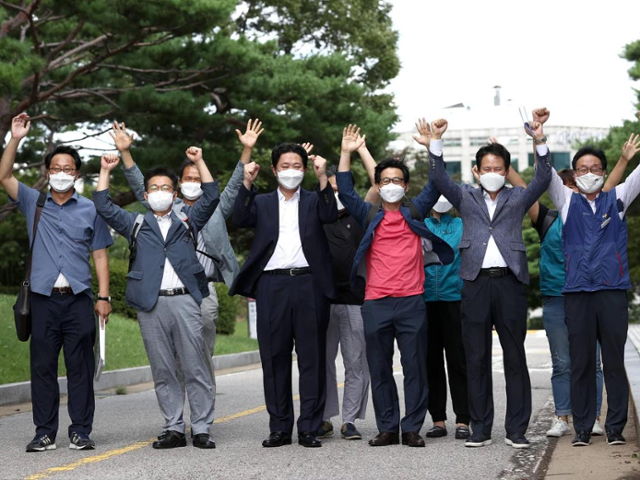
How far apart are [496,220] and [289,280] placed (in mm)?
1497

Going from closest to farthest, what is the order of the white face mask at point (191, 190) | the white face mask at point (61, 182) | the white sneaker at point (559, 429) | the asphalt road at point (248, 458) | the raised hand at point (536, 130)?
the asphalt road at point (248, 458) < the raised hand at point (536, 130) < the white face mask at point (61, 182) < the white sneaker at point (559, 429) < the white face mask at point (191, 190)

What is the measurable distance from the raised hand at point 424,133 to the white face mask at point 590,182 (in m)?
1.08

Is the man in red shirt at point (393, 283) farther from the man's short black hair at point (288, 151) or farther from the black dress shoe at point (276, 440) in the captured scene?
→ the black dress shoe at point (276, 440)

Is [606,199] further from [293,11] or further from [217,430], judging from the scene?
[293,11]

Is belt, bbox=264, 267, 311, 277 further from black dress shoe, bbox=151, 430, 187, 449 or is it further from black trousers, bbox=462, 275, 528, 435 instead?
black dress shoe, bbox=151, 430, 187, 449

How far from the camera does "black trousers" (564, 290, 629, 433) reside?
741 centimetres

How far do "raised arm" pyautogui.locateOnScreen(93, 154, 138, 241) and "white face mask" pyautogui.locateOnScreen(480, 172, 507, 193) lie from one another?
2516mm

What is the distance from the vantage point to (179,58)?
20562mm

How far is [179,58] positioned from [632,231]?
72.1 feet

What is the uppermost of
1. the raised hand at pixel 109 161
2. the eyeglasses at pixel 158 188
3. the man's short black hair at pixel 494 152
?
the raised hand at pixel 109 161

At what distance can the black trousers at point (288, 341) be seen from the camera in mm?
7734

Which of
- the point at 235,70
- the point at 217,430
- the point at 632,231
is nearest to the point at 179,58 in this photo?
the point at 235,70

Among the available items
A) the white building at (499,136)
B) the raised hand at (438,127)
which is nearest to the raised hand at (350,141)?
the raised hand at (438,127)

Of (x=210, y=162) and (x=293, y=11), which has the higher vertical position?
(x=293, y=11)
